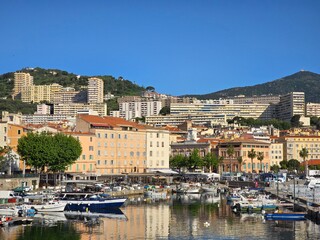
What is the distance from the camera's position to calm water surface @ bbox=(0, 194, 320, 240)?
43625 millimetres

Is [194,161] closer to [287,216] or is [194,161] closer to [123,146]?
[123,146]

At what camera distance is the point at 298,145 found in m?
148

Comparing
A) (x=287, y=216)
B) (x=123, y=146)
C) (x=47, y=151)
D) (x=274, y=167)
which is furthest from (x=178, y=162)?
(x=287, y=216)

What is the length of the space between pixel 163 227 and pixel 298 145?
104 m

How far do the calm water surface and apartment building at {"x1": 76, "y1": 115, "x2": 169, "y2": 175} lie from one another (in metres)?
30.4

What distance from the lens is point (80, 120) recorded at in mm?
92875

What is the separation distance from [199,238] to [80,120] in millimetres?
52909

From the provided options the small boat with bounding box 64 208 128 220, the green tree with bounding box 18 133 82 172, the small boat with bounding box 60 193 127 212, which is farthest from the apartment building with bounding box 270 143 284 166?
the small boat with bounding box 64 208 128 220

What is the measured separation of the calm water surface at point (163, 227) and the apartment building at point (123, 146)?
30.4 meters

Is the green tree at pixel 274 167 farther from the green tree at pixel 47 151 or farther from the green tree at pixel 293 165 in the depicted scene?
the green tree at pixel 47 151

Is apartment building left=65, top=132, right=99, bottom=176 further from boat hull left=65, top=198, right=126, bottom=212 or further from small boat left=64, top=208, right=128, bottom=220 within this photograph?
small boat left=64, top=208, right=128, bottom=220

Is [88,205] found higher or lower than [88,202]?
lower

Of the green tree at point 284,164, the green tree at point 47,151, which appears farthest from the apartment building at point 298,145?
the green tree at point 47,151

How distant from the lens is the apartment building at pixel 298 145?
145500 mm
